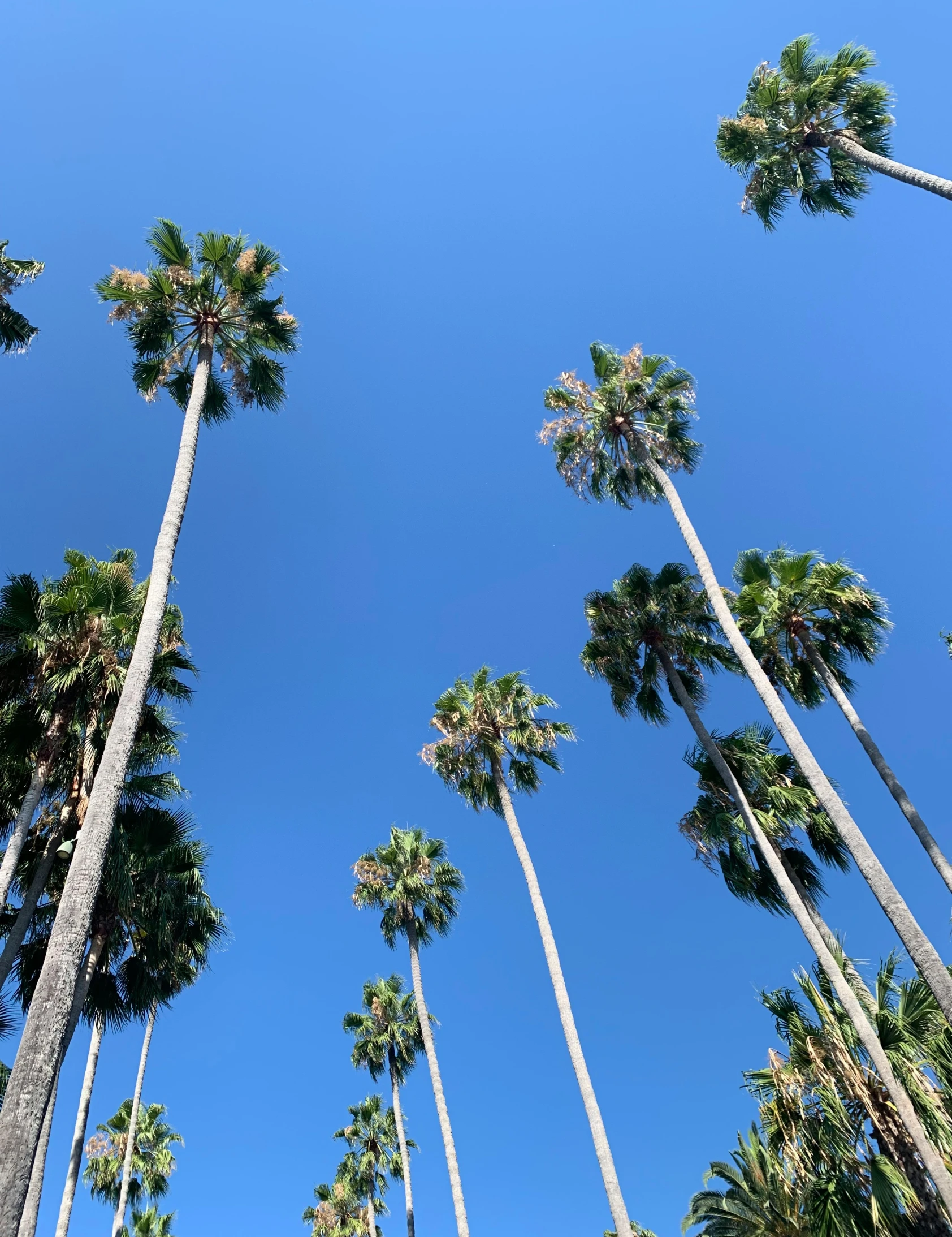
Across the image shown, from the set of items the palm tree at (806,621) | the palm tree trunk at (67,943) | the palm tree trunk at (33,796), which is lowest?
the palm tree trunk at (67,943)

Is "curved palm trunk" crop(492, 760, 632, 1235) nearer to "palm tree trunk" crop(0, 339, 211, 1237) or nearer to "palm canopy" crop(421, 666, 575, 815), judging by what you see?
"palm canopy" crop(421, 666, 575, 815)

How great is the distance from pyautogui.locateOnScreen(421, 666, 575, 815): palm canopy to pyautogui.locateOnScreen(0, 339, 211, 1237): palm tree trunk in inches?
439

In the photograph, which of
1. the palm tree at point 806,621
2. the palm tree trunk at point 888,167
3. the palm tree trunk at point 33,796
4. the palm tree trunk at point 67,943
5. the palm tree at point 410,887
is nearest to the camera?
the palm tree trunk at point 67,943

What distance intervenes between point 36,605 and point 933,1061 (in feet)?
58.1

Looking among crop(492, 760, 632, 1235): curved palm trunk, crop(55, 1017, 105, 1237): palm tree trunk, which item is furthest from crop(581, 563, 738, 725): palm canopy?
crop(55, 1017, 105, 1237): palm tree trunk

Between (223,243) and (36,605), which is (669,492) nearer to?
(223,243)

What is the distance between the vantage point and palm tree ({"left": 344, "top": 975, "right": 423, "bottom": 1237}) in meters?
28.8

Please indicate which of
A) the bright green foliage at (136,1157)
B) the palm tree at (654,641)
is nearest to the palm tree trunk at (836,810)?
the palm tree at (654,641)

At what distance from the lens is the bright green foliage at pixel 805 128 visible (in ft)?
52.9

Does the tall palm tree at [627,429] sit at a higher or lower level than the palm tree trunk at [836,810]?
higher

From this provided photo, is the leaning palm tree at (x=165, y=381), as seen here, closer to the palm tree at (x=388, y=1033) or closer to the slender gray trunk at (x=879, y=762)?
the slender gray trunk at (x=879, y=762)

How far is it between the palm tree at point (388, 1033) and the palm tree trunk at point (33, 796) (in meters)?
21.5

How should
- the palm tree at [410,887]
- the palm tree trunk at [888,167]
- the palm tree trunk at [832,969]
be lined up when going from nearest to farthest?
the palm tree trunk at [832,969]
the palm tree trunk at [888,167]
the palm tree at [410,887]

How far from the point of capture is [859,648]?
17.2 m
